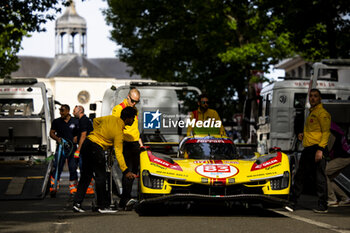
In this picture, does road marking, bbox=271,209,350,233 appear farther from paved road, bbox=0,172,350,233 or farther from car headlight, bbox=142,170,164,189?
car headlight, bbox=142,170,164,189

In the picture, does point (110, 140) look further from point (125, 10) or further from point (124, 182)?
point (125, 10)

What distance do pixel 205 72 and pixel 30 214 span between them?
107ft

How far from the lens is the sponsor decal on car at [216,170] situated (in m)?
10.5

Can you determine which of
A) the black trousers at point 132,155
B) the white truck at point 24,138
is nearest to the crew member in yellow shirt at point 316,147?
the black trousers at point 132,155

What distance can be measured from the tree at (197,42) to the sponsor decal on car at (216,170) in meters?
23.9

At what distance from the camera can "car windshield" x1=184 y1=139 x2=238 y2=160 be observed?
11617 mm

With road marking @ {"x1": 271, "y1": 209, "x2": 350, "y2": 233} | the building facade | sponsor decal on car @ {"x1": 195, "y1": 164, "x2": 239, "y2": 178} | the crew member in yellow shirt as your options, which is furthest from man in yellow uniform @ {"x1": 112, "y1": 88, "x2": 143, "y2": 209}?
the building facade

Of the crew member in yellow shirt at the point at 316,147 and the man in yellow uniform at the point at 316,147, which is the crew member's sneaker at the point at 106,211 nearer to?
the crew member in yellow shirt at the point at 316,147

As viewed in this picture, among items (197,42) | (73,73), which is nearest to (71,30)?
(73,73)

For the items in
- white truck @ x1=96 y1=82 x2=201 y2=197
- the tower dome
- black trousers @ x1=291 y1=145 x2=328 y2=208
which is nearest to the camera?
black trousers @ x1=291 y1=145 x2=328 y2=208

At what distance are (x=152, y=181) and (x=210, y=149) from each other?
4.87 feet

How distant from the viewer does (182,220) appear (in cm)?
991

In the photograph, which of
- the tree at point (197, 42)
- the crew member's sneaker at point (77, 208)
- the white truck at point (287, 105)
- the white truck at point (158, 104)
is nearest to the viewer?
the crew member's sneaker at point (77, 208)

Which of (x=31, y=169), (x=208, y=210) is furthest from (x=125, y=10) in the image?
(x=208, y=210)
